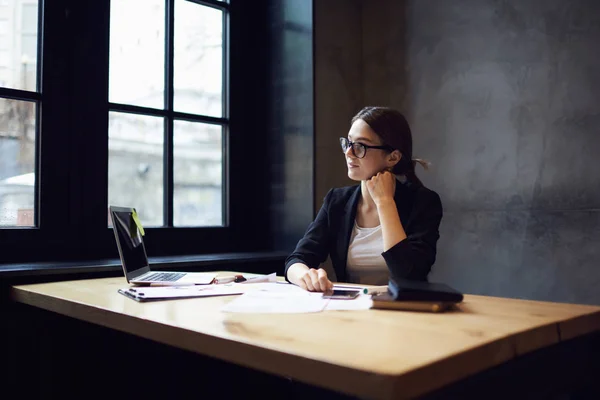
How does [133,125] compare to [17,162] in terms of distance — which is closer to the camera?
[17,162]

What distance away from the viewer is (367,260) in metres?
1.96

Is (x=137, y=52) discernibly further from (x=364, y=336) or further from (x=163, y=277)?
(x=364, y=336)

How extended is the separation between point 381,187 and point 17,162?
1384mm

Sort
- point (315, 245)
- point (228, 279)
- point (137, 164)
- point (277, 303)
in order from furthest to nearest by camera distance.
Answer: point (137, 164)
point (315, 245)
point (228, 279)
point (277, 303)

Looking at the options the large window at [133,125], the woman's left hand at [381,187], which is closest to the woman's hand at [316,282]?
the woman's left hand at [381,187]

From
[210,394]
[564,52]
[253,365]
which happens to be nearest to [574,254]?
[564,52]

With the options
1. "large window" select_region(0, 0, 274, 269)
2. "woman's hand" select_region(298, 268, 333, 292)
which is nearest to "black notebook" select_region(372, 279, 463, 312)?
"woman's hand" select_region(298, 268, 333, 292)

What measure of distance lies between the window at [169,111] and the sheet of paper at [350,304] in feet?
4.67

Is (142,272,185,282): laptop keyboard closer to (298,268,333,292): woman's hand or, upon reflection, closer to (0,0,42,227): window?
(298,268,333,292): woman's hand

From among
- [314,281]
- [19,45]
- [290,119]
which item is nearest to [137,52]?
[19,45]

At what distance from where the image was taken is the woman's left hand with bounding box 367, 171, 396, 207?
1.87 m

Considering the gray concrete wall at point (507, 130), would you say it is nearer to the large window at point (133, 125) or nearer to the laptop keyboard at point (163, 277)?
the large window at point (133, 125)

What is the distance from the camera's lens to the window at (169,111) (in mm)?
2432

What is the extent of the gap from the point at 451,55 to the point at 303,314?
1845 millimetres
